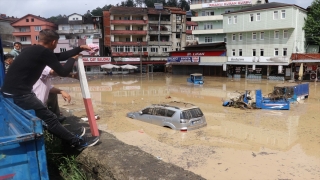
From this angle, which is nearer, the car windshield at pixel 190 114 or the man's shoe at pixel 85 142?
the man's shoe at pixel 85 142

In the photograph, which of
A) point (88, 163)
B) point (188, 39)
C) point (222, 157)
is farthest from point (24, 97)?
point (188, 39)

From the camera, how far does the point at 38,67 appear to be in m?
3.49

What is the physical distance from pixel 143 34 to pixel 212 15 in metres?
15.1

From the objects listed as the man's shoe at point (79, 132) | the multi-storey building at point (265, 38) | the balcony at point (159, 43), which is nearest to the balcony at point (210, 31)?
the multi-storey building at point (265, 38)

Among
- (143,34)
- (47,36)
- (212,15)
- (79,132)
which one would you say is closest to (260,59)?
(212,15)

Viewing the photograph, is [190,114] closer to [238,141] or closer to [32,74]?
[238,141]

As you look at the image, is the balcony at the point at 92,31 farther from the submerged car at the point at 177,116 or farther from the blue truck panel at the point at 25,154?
the blue truck panel at the point at 25,154

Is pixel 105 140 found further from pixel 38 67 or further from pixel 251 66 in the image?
pixel 251 66

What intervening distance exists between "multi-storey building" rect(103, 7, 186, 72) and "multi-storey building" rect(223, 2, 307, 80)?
18510 mm

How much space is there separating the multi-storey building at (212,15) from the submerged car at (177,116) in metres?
40.6

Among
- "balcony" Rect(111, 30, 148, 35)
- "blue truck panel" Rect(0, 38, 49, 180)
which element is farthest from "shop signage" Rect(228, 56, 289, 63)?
"blue truck panel" Rect(0, 38, 49, 180)

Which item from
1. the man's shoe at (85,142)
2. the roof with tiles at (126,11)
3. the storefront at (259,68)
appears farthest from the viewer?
the roof with tiles at (126,11)

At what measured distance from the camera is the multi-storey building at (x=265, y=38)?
38.1 meters

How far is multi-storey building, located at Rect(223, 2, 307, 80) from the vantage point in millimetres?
38062
